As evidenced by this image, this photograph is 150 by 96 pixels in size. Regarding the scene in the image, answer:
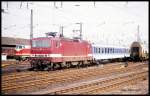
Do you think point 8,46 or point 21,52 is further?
point 8,46

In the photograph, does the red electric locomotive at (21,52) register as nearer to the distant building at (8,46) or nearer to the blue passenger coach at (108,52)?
the distant building at (8,46)

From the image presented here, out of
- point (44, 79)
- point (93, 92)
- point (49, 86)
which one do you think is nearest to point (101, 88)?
point (93, 92)

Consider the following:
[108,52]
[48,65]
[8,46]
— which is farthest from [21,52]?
[48,65]

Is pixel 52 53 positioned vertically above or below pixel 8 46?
below

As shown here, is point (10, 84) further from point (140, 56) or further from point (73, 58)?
point (140, 56)

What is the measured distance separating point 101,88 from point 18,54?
29918 millimetres

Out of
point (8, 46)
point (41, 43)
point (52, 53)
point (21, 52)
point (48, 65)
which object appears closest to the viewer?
point (52, 53)

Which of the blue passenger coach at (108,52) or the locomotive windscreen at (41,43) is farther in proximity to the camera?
the blue passenger coach at (108,52)

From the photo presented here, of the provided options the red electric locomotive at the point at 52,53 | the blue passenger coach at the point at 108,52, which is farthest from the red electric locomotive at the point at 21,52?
the red electric locomotive at the point at 52,53

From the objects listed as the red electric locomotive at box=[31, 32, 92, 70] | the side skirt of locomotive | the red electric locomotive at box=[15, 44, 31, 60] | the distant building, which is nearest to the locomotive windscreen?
the red electric locomotive at box=[31, 32, 92, 70]

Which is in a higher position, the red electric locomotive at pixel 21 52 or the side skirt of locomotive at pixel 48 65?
the red electric locomotive at pixel 21 52

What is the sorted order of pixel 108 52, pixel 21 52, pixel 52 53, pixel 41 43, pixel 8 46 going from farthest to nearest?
pixel 8 46 → pixel 21 52 → pixel 108 52 → pixel 41 43 → pixel 52 53

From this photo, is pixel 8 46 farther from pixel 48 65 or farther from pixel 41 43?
pixel 48 65

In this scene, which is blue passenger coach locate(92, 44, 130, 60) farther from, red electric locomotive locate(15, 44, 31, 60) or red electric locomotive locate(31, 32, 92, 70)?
red electric locomotive locate(15, 44, 31, 60)
